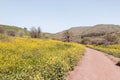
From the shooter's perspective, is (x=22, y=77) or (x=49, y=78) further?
(x=49, y=78)

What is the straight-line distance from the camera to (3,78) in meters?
11.0

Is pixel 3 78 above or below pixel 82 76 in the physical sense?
above

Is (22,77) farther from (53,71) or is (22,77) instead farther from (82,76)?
(82,76)

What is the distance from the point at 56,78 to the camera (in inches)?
631

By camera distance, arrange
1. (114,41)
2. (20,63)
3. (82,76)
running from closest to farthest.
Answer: (20,63)
(82,76)
(114,41)

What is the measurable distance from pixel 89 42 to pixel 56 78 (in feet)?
371

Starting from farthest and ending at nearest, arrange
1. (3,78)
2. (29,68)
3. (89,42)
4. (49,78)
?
(89,42) < (49,78) < (29,68) < (3,78)

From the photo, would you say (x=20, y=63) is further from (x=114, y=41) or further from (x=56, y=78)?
(x=114, y=41)

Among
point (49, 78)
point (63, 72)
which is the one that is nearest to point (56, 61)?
point (63, 72)

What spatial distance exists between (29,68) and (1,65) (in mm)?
2156

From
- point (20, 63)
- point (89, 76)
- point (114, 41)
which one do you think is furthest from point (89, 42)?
point (20, 63)

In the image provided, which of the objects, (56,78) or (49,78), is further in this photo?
(56,78)

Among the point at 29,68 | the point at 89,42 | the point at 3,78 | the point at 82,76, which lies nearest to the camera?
the point at 3,78

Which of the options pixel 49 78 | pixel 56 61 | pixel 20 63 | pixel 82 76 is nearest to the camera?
pixel 49 78
